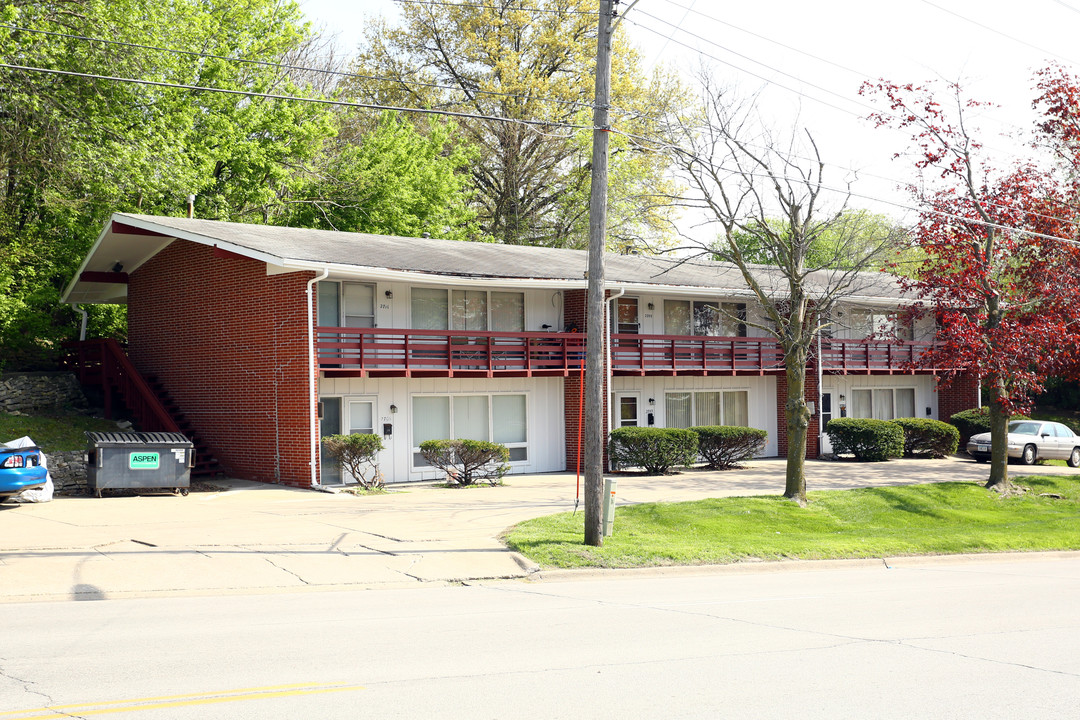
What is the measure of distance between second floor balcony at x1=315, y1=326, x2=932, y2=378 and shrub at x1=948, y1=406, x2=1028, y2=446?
2772 millimetres

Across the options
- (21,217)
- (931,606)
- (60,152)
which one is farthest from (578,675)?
(21,217)

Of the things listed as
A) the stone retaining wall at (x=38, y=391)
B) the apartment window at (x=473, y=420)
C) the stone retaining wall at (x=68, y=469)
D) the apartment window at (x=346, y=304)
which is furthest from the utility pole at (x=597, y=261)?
the stone retaining wall at (x=38, y=391)

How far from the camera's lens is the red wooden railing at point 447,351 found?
22609mm

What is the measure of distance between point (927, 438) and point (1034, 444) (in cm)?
317

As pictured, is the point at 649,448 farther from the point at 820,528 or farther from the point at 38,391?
the point at 38,391

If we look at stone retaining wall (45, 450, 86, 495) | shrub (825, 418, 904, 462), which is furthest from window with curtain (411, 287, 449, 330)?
shrub (825, 418, 904, 462)

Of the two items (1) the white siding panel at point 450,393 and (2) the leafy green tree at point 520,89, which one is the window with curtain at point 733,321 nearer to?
(1) the white siding panel at point 450,393

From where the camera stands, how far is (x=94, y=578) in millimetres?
11953

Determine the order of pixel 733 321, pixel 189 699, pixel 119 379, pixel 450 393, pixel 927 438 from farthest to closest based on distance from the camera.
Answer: pixel 927 438 < pixel 733 321 < pixel 119 379 < pixel 450 393 < pixel 189 699

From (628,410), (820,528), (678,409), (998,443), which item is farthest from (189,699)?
(678,409)

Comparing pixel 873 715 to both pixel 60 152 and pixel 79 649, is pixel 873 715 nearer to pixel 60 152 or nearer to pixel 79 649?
pixel 79 649

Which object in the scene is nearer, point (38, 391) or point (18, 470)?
point (18, 470)

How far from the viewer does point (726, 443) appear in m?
27.5

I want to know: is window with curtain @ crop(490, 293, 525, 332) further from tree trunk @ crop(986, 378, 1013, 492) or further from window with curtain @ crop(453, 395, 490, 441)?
tree trunk @ crop(986, 378, 1013, 492)
